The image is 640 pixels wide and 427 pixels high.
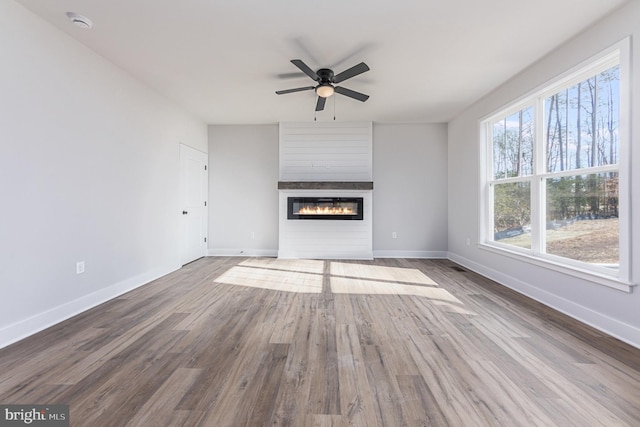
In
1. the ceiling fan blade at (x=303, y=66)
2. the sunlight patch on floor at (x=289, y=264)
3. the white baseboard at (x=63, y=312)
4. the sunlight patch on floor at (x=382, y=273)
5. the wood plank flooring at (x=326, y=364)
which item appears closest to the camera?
the wood plank flooring at (x=326, y=364)

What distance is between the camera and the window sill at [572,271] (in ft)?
7.47

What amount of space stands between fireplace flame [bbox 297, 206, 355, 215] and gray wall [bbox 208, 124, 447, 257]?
552 mm

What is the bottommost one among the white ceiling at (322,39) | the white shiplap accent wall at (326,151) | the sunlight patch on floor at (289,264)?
the sunlight patch on floor at (289,264)

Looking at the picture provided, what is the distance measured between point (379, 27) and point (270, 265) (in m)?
3.76

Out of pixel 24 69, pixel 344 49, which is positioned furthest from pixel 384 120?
pixel 24 69

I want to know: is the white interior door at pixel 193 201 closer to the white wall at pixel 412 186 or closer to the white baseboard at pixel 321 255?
the white baseboard at pixel 321 255

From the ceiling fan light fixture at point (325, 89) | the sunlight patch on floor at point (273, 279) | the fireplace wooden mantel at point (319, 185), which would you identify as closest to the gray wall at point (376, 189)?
the fireplace wooden mantel at point (319, 185)

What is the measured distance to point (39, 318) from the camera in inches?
94.0

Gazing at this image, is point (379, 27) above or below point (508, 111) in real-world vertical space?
above

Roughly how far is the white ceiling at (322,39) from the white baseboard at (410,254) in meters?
2.93

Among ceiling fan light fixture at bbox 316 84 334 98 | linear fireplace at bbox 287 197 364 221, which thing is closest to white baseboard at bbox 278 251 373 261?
linear fireplace at bbox 287 197 364 221

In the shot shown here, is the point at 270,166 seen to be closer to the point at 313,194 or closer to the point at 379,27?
the point at 313,194

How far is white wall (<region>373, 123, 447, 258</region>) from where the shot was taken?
5.69 m

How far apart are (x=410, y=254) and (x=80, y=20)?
558 cm
